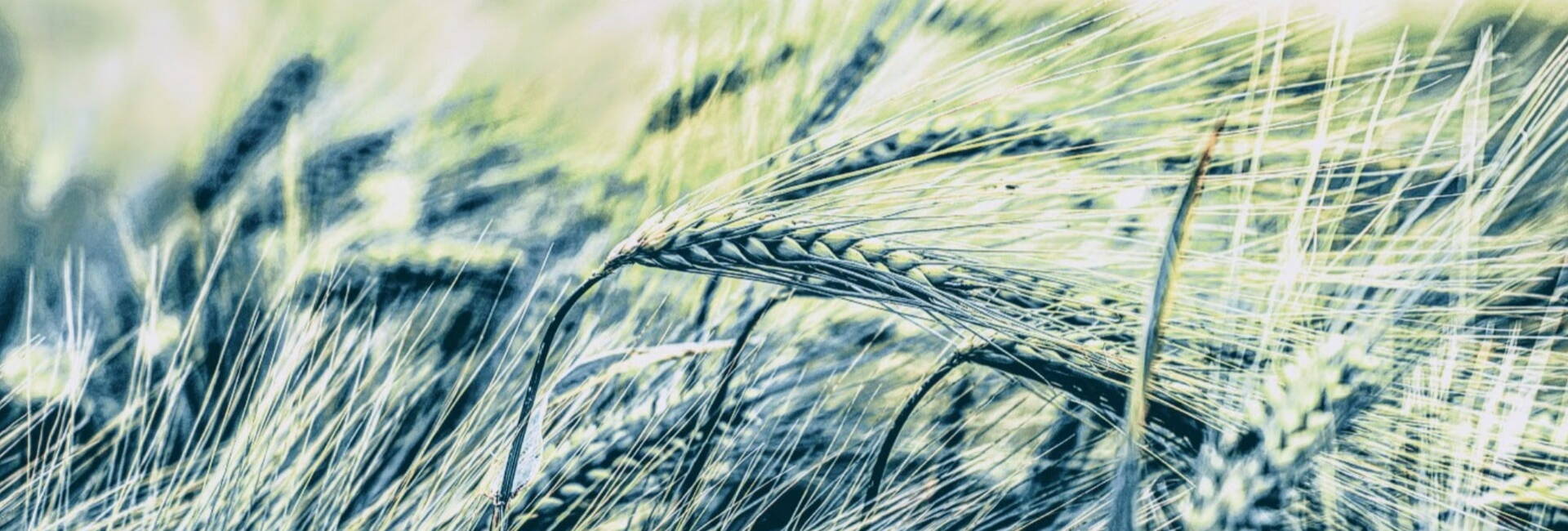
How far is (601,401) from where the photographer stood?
997 mm

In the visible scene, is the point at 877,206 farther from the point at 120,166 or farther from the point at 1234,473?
the point at 120,166

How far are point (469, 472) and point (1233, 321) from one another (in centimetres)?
80

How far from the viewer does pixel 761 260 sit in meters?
0.92

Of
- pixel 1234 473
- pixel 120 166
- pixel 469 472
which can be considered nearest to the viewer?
pixel 1234 473

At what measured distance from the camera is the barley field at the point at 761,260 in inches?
35.0

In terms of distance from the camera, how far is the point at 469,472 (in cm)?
98

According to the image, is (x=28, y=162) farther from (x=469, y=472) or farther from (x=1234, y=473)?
(x=1234, y=473)

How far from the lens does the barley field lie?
0.89 m

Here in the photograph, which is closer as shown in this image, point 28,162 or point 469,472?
point 28,162

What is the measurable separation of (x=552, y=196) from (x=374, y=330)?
0.22 m

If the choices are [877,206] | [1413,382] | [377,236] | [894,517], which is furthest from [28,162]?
[1413,382]

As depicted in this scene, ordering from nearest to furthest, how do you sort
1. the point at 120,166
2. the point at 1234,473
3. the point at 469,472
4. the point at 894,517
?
the point at 1234,473
the point at 120,166
the point at 469,472
the point at 894,517

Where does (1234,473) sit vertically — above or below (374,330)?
below

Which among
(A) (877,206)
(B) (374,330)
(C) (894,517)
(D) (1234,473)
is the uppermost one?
(A) (877,206)
